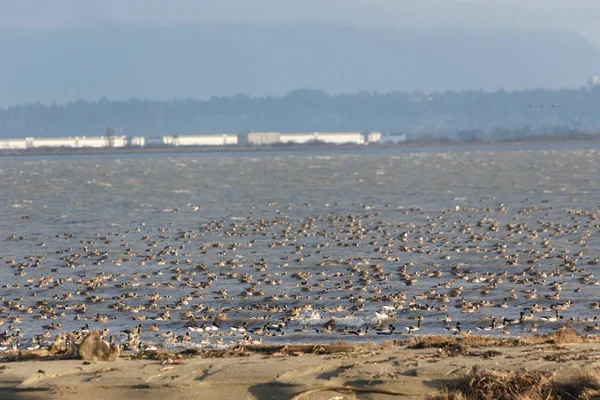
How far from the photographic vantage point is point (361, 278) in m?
35.3

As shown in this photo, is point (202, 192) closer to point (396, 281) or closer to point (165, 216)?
point (165, 216)

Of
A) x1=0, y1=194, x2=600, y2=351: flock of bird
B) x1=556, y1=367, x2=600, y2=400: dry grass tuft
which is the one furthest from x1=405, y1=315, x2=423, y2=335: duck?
x1=556, y1=367, x2=600, y2=400: dry grass tuft

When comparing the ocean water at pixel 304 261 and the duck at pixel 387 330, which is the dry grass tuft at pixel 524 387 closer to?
the ocean water at pixel 304 261

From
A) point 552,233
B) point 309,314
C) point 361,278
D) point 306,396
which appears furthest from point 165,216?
point 306,396

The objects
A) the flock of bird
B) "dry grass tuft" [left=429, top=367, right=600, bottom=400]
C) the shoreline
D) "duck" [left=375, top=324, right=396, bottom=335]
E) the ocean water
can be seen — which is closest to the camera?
"dry grass tuft" [left=429, top=367, right=600, bottom=400]

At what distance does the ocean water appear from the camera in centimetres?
2930

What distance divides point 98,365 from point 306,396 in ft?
13.6

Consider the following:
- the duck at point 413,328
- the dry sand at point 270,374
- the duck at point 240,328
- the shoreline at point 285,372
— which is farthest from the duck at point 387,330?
the dry sand at point 270,374

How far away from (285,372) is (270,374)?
0.26 meters

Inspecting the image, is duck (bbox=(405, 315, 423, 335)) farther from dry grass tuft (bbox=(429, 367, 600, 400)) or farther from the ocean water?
dry grass tuft (bbox=(429, 367, 600, 400))

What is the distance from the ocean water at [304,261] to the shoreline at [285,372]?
507cm

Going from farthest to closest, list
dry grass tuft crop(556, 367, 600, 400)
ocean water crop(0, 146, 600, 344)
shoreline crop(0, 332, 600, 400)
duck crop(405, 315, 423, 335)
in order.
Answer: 1. ocean water crop(0, 146, 600, 344)
2. duck crop(405, 315, 423, 335)
3. shoreline crop(0, 332, 600, 400)
4. dry grass tuft crop(556, 367, 600, 400)

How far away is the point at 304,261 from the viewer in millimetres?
40188

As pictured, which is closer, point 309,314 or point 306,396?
point 306,396
